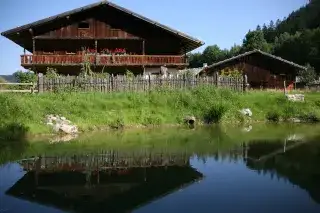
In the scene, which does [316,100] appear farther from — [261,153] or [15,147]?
[15,147]

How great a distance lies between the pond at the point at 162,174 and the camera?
789 centimetres

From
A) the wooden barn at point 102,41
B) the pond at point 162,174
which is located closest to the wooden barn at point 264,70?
the wooden barn at point 102,41

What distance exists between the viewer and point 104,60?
112ft

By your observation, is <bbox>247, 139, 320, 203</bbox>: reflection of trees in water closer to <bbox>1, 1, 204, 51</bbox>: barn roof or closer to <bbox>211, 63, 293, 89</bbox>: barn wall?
<bbox>1, 1, 204, 51</bbox>: barn roof

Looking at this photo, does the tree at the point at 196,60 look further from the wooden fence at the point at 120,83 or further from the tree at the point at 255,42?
the wooden fence at the point at 120,83

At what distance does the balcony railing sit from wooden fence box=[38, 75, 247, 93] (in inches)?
323

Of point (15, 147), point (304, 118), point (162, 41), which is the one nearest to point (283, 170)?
point (15, 147)

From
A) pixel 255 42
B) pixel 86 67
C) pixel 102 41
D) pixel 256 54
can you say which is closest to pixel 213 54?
pixel 255 42

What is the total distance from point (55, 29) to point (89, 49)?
340 cm

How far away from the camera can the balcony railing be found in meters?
33.7

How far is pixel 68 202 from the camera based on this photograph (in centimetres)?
810

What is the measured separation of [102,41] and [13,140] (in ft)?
68.3

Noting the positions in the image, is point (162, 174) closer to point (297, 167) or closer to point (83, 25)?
point (297, 167)

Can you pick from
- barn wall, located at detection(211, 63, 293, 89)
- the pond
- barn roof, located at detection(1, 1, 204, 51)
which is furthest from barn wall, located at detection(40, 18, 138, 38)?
the pond
